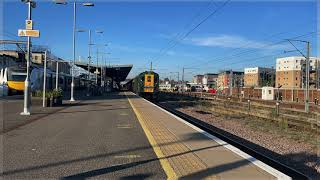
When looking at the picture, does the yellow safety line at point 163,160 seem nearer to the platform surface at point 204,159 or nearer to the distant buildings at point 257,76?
the platform surface at point 204,159

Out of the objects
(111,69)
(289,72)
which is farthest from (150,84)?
(289,72)

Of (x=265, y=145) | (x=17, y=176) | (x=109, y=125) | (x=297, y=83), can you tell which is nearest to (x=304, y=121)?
(x=265, y=145)

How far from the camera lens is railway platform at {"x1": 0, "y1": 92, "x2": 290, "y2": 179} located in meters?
7.62

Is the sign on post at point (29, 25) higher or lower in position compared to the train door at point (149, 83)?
higher

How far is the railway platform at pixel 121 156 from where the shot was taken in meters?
7.62

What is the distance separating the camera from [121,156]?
9.25m

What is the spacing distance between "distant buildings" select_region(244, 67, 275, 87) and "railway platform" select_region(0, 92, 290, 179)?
346ft

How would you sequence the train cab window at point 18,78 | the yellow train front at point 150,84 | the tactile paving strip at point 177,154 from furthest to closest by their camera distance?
the yellow train front at point 150,84 → the train cab window at point 18,78 → the tactile paving strip at point 177,154

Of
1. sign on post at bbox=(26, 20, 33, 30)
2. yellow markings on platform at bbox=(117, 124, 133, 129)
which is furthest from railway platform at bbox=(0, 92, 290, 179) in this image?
sign on post at bbox=(26, 20, 33, 30)

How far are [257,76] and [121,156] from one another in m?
124

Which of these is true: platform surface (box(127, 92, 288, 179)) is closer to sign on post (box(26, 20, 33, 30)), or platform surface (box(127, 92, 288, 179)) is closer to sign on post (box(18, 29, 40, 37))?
sign on post (box(18, 29, 40, 37))

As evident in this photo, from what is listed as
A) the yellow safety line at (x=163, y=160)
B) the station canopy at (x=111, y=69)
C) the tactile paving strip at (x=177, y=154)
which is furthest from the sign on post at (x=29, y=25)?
the station canopy at (x=111, y=69)

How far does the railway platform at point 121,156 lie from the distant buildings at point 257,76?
346ft

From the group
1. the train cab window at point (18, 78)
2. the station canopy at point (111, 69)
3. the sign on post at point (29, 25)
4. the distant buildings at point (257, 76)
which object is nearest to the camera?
the sign on post at point (29, 25)
